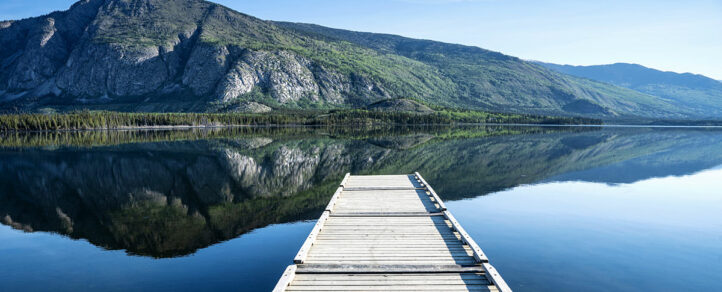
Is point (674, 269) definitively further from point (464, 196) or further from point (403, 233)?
point (464, 196)

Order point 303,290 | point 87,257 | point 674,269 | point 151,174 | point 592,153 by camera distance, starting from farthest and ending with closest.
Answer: point 592,153
point 151,174
point 87,257
point 674,269
point 303,290

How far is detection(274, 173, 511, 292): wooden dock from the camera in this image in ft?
42.6

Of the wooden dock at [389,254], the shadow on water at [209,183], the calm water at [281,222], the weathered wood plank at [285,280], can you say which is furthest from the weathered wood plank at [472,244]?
the shadow on water at [209,183]

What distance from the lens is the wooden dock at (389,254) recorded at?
42.6 ft

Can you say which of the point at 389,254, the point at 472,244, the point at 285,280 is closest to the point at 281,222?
the point at 389,254

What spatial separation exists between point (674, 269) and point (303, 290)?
16.7 meters

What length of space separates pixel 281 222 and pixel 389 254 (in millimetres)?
11499

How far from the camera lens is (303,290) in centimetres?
1255

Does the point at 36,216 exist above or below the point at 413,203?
below

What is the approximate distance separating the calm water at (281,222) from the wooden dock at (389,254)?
243 cm

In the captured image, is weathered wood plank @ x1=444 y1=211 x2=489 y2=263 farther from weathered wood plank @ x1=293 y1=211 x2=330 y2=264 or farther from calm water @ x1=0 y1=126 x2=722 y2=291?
weathered wood plank @ x1=293 y1=211 x2=330 y2=264

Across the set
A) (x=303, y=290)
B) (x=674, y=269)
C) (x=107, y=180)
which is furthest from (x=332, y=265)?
(x=107, y=180)

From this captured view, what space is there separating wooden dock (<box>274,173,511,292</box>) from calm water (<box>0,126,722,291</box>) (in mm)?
2425

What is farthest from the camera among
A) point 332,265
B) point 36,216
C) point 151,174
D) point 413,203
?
point 151,174
